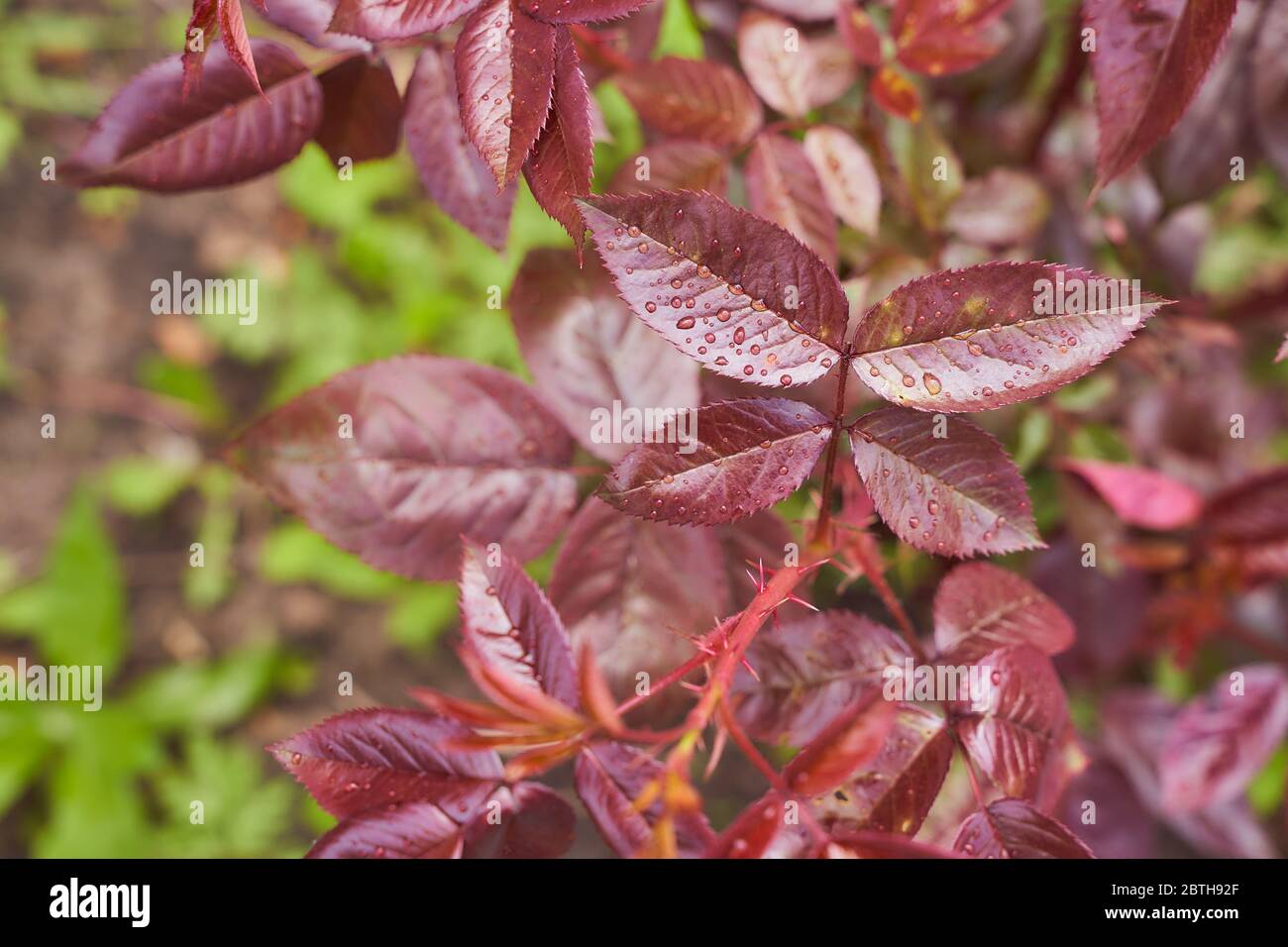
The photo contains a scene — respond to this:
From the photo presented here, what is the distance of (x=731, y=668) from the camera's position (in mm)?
663

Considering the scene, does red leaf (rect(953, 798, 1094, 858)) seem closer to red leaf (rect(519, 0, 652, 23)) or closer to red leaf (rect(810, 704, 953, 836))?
red leaf (rect(810, 704, 953, 836))

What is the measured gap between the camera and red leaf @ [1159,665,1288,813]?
1.39m

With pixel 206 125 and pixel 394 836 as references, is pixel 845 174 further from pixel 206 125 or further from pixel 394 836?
pixel 394 836

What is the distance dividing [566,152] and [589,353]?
0.31m

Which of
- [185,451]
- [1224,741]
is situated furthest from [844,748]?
[185,451]

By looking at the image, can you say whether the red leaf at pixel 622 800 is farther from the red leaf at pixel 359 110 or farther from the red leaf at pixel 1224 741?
the red leaf at pixel 1224 741

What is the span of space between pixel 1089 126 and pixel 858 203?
720 mm

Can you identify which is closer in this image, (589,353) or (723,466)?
(723,466)

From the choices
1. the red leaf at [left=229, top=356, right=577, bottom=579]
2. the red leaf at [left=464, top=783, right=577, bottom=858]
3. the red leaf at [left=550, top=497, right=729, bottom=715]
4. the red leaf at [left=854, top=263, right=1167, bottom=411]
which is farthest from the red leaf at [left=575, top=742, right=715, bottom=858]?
the red leaf at [left=854, top=263, right=1167, bottom=411]

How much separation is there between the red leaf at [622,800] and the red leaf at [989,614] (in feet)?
1.06

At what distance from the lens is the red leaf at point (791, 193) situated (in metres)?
0.95

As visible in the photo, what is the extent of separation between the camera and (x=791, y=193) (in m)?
0.97

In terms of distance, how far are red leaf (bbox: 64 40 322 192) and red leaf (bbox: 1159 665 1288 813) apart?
150cm
